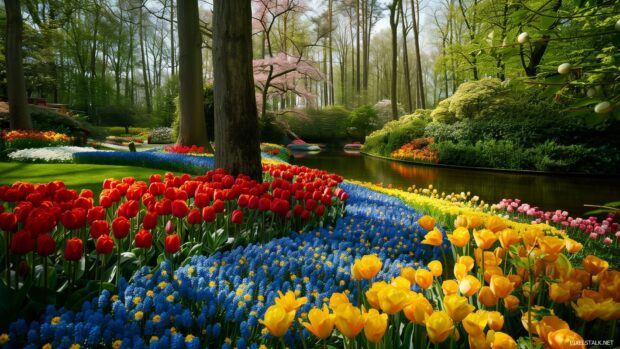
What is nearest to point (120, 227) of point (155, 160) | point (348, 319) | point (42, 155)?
point (348, 319)

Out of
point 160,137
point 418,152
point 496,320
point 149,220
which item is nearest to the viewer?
point 496,320

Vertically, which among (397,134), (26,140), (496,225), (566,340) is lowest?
(566,340)

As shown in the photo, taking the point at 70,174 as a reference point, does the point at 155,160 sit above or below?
above

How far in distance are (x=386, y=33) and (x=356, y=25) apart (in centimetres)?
1010

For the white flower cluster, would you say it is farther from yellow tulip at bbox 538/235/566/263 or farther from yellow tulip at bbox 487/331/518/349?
yellow tulip at bbox 487/331/518/349

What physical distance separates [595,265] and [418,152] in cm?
1886

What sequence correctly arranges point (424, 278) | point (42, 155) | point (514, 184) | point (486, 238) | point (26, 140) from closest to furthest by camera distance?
point (424, 278) → point (486, 238) → point (42, 155) → point (514, 184) → point (26, 140)

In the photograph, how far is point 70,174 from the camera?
780 centimetres

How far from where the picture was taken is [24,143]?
1280 cm

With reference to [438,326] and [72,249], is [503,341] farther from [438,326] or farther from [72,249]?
[72,249]

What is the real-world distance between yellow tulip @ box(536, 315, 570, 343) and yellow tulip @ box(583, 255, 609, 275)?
61cm

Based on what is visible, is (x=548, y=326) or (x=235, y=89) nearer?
(x=548, y=326)

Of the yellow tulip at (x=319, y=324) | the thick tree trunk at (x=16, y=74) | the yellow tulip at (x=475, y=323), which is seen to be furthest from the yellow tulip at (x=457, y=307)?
the thick tree trunk at (x=16, y=74)

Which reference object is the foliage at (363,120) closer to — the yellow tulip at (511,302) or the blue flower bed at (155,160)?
the blue flower bed at (155,160)
